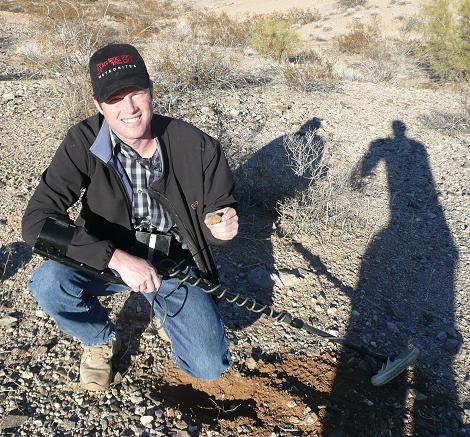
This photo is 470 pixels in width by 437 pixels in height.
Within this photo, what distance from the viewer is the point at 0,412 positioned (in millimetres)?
2045

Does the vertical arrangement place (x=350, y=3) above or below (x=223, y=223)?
below

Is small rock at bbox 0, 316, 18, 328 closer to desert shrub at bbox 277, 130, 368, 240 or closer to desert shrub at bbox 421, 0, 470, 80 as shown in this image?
desert shrub at bbox 277, 130, 368, 240

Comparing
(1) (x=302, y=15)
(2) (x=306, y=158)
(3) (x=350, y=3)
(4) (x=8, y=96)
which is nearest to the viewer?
(2) (x=306, y=158)

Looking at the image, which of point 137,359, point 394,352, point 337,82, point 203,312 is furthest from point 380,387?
point 337,82

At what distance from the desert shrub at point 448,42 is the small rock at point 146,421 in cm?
756

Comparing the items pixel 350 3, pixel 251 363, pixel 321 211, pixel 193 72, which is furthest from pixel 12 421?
pixel 350 3

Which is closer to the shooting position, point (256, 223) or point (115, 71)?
point (115, 71)

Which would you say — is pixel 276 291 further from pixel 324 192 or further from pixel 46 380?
pixel 46 380

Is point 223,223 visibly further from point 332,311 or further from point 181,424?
point 332,311

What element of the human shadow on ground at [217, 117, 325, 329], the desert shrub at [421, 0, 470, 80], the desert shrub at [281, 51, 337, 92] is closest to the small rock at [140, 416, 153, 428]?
the human shadow on ground at [217, 117, 325, 329]

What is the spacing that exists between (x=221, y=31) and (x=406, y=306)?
31.4 ft

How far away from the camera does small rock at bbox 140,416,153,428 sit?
205 centimetres

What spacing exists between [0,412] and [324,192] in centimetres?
257

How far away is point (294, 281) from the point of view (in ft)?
9.81
